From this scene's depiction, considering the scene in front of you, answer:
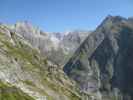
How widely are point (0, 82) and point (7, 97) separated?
33.4 metres

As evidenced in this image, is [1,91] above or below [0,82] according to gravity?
below

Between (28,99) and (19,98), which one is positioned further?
(28,99)

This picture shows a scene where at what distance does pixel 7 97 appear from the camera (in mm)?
165125

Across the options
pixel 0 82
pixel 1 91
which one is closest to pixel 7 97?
pixel 1 91

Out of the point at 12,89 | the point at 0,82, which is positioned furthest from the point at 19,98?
the point at 0,82

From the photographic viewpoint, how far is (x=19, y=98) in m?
176

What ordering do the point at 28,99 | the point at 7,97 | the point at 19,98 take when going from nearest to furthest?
the point at 7,97, the point at 19,98, the point at 28,99

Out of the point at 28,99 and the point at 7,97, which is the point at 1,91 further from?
the point at 28,99

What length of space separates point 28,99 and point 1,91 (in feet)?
81.2

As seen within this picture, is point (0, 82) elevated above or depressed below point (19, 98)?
above

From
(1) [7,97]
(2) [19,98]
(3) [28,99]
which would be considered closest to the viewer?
(1) [7,97]

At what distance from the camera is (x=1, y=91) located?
166 m

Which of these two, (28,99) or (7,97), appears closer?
(7,97)

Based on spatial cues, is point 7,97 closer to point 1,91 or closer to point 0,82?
point 1,91
